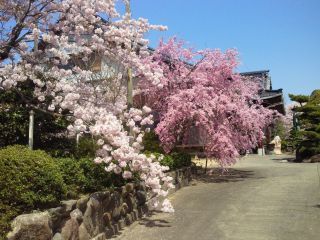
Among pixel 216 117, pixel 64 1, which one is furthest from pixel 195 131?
pixel 64 1

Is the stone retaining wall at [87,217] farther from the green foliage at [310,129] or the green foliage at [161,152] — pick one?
the green foliage at [310,129]

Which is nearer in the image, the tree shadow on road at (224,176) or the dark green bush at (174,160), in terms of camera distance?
the dark green bush at (174,160)

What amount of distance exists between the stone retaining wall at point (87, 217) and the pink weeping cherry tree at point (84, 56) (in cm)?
71

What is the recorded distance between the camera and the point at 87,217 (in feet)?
24.7

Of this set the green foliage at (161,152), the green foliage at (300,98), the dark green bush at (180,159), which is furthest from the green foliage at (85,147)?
the green foliage at (300,98)

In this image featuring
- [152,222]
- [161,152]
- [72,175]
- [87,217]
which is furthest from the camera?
[161,152]

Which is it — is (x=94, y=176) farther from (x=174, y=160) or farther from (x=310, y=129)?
(x=310, y=129)

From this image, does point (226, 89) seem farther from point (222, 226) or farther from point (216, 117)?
point (222, 226)

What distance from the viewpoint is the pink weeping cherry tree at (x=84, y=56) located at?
837 cm

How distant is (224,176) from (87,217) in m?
11.0

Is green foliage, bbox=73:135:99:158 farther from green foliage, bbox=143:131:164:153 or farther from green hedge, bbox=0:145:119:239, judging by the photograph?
green hedge, bbox=0:145:119:239

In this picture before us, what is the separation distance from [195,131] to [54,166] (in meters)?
10.8

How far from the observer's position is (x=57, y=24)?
360 inches

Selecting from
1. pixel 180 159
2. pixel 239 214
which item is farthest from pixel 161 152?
pixel 239 214
